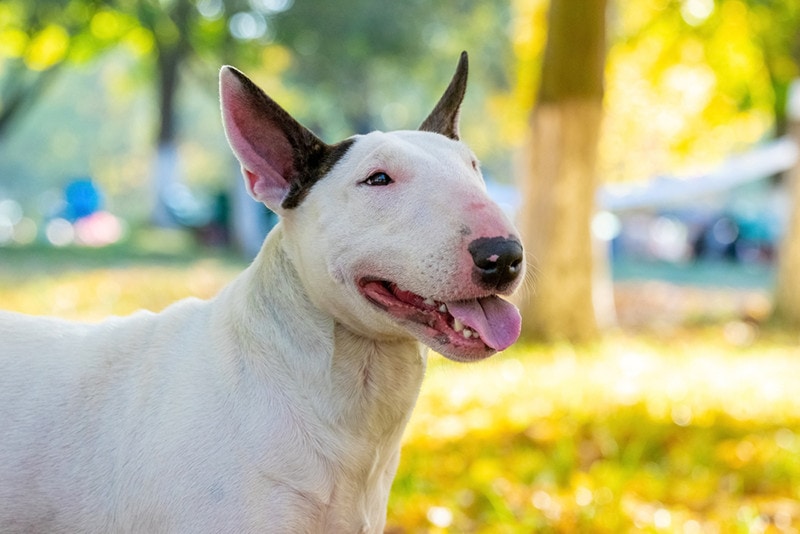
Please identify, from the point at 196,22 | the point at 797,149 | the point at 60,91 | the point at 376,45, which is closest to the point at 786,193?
the point at 797,149

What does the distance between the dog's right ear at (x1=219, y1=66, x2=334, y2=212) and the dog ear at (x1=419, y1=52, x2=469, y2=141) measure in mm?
536

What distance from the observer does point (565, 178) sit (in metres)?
8.59

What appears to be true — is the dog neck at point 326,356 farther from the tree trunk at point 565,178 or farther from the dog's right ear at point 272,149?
the tree trunk at point 565,178

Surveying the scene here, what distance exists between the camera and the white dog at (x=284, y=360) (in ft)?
8.00

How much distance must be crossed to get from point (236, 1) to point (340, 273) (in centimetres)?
2086

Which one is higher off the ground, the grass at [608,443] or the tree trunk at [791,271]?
the grass at [608,443]

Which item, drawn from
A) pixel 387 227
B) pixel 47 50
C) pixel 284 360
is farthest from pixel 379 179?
pixel 47 50

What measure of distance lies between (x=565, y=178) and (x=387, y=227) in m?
6.30

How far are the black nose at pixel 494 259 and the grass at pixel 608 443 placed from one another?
1.98 meters

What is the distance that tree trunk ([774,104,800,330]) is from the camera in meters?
10.5

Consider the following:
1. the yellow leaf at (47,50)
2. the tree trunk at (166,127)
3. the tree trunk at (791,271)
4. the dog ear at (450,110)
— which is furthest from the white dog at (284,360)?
the yellow leaf at (47,50)

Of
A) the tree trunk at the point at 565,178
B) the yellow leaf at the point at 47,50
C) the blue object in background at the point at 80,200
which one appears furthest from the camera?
the blue object in background at the point at 80,200

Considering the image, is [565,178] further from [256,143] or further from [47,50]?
[47,50]

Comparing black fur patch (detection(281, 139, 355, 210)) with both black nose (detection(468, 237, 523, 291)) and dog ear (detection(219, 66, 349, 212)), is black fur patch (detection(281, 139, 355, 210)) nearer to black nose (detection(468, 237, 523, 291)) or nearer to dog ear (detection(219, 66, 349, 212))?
dog ear (detection(219, 66, 349, 212))
